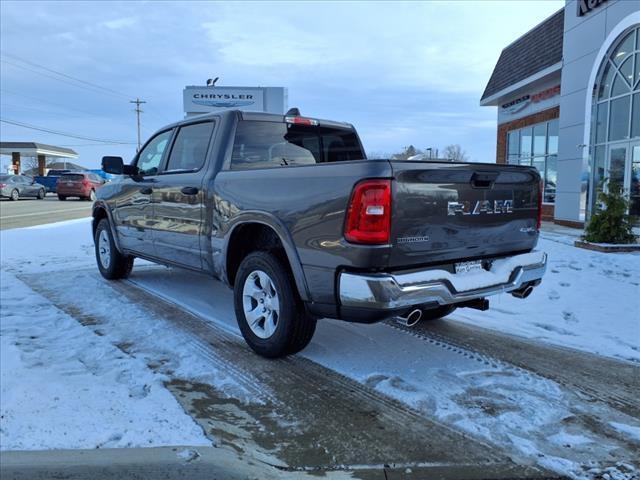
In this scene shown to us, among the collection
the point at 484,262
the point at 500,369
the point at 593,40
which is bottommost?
the point at 500,369

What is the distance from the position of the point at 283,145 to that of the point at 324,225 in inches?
70.5

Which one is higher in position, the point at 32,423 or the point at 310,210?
the point at 310,210

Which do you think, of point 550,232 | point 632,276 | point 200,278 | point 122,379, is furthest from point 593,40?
point 122,379

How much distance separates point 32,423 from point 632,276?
7.42 meters

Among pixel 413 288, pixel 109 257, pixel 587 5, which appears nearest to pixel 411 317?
pixel 413 288

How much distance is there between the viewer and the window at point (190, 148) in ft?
16.4

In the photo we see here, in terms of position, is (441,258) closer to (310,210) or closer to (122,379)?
(310,210)

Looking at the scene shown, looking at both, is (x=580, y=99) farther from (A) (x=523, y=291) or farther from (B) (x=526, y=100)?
(A) (x=523, y=291)

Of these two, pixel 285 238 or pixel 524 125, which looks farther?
pixel 524 125

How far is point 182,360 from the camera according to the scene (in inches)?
160

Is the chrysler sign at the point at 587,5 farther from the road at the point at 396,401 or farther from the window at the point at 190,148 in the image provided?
the window at the point at 190,148

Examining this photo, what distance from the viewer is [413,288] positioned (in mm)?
3266

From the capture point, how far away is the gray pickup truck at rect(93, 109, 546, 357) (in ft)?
10.7

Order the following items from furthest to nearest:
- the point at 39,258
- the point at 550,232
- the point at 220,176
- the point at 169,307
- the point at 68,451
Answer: the point at 550,232, the point at 39,258, the point at 169,307, the point at 220,176, the point at 68,451
